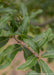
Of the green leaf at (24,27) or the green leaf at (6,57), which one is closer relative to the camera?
the green leaf at (6,57)

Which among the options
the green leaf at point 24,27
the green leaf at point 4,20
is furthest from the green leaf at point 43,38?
the green leaf at point 4,20

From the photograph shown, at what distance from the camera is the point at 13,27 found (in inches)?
45.1

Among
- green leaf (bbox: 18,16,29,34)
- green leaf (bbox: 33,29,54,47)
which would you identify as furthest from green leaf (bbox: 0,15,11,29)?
green leaf (bbox: 33,29,54,47)

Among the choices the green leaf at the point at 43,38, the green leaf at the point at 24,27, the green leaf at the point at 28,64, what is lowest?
the green leaf at the point at 28,64

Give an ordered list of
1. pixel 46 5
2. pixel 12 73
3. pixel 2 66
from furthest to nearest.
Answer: pixel 12 73
pixel 46 5
pixel 2 66

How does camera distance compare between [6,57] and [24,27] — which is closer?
[6,57]

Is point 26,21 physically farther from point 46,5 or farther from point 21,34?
point 46,5

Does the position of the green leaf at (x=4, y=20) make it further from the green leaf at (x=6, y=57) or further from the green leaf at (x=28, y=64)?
the green leaf at (x=28, y=64)

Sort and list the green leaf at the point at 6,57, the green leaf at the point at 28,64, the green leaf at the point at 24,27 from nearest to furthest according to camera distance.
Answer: the green leaf at the point at 28,64 < the green leaf at the point at 6,57 < the green leaf at the point at 24,27

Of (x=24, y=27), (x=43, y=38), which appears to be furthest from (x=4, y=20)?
(x=43, y=38)

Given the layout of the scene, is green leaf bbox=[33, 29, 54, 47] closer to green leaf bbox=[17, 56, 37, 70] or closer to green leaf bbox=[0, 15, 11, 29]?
green leaf bbox=[17, 56, 37, 70]

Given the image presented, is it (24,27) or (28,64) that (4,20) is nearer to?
(24,27)

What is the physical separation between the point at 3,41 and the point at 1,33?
0.10 meters

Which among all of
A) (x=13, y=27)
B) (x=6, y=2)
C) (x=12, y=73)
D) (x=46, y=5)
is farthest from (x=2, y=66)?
(x=12, y=73)
